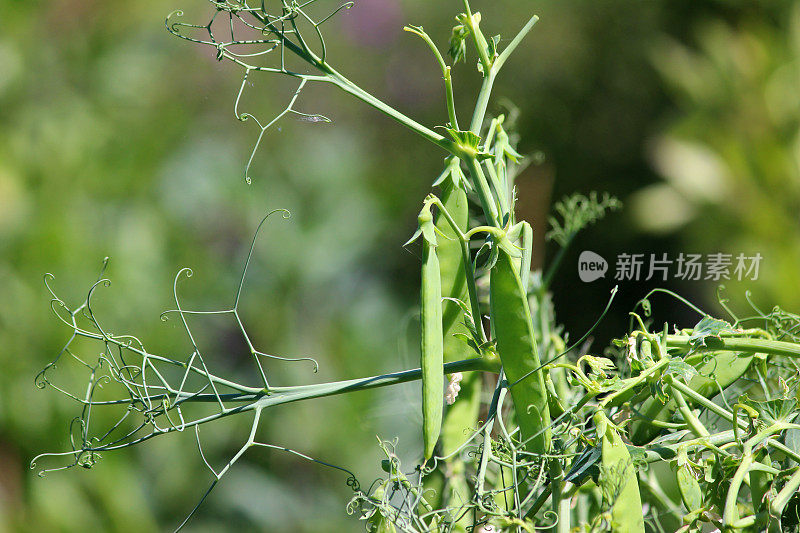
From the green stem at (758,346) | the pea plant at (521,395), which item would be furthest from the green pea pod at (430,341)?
the green stem at (758,346)

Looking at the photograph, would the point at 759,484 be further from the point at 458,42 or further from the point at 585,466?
the point at 458,42

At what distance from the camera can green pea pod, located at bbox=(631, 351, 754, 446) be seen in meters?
0.28

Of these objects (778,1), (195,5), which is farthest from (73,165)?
(778,1)

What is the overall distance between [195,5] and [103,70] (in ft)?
0.97

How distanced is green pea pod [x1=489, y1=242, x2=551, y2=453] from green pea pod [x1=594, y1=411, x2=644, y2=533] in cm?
2

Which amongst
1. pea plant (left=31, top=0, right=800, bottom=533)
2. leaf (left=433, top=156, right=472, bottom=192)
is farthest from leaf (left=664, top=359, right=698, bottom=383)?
leaf (left=433, top=156, right=472, bottom=192)

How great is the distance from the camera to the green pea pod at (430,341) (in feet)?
0.82

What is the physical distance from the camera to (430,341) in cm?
25

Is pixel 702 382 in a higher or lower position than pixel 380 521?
higher

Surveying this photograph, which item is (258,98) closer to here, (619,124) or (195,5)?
(195,5)

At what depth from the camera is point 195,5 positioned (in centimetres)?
153

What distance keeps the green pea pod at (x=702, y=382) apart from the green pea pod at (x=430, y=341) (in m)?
0.09

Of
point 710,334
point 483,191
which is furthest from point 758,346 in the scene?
point 483,191

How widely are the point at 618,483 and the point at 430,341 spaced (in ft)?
0.26
